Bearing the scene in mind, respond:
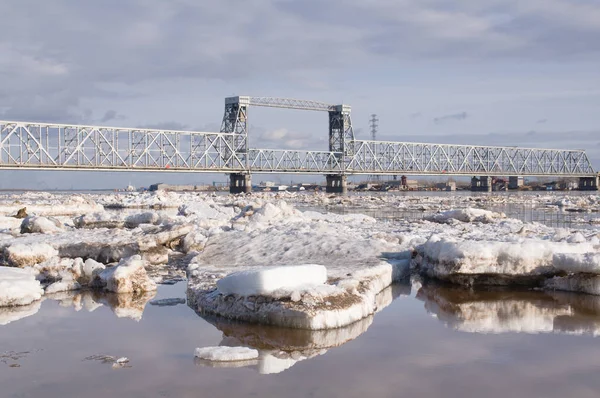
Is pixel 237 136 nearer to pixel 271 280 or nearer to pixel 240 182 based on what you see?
pixel 240 182

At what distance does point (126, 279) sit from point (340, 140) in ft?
287

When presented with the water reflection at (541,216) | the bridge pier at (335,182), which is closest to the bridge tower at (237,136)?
the bridge pier at (335,182)

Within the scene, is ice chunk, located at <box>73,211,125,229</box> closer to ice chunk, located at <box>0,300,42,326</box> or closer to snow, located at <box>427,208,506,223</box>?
snow, located at <box>427,208,506,223</box>

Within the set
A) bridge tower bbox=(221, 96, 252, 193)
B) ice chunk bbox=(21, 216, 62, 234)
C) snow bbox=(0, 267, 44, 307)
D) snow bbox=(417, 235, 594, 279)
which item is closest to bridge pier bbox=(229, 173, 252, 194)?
bridge tower bbox=(221, 96, 252, 193)

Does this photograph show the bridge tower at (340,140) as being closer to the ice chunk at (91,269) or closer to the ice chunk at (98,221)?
the ice chunk at (98,221)

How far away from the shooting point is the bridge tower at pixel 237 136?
8506 centimetres

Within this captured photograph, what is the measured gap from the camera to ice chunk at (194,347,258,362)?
5523mm

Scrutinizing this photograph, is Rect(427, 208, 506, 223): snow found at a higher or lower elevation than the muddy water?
higher

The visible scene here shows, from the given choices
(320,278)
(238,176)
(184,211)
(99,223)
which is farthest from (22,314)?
(238,176)

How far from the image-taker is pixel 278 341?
614 centimetres

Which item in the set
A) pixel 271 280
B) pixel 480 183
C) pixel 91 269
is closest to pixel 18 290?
pixel 91 269

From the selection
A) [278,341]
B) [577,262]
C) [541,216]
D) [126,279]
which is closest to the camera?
[278,341]

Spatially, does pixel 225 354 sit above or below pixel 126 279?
below

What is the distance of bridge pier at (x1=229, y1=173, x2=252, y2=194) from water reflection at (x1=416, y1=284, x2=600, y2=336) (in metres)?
75.3
